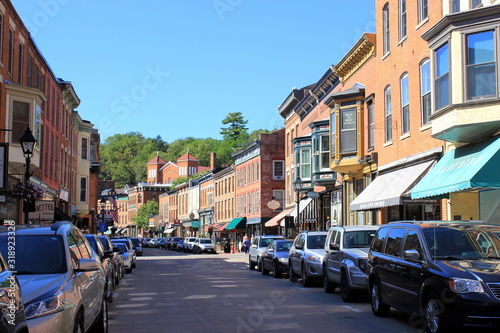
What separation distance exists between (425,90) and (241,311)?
12.5 m

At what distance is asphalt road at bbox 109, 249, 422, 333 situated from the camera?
1102 centimetres

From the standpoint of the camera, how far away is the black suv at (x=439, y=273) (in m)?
8.76

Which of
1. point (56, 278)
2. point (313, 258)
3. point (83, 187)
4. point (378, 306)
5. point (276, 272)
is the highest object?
point (83, 187)

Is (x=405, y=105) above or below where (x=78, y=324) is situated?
above

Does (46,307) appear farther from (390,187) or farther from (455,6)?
(390,187)

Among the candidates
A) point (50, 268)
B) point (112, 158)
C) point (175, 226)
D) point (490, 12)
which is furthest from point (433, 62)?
point (112, 158)

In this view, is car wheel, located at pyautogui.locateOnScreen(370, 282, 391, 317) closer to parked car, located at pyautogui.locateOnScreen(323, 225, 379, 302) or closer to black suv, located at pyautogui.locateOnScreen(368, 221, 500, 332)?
black suv, located at pyautogui.locateOnScreen(368, 221, 500, 332)

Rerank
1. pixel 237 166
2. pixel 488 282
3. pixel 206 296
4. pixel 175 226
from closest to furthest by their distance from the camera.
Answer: pixel 488 282 → pixel 206 296 → pixel 237 166 → pixel 175 226

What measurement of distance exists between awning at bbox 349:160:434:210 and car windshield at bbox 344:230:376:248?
5193mm

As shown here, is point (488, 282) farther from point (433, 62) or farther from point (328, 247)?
point (433, 62)

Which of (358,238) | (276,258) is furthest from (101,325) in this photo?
(276,258)

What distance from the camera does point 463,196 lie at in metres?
19.9

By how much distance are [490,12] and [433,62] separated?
104 inches

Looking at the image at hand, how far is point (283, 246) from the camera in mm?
24750
